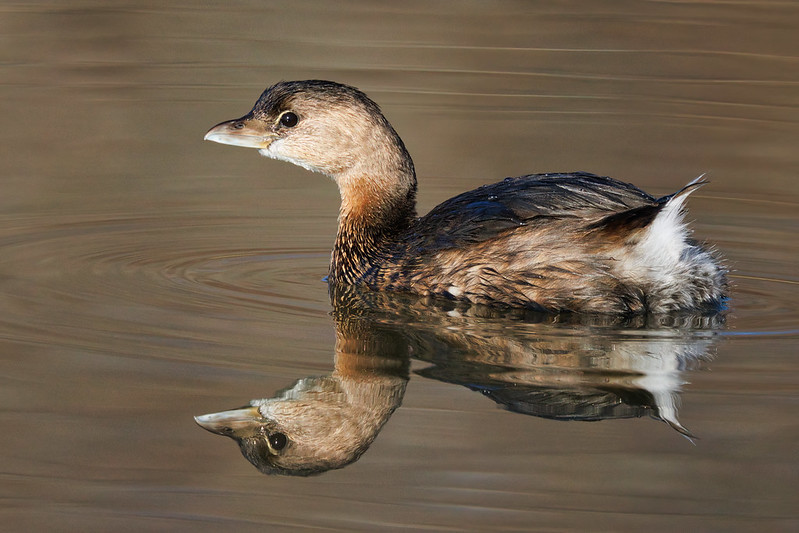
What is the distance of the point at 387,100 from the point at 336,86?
374 cm

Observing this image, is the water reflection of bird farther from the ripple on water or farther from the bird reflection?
the ripple on water

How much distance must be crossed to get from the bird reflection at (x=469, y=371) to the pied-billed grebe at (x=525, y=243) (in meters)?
0.10

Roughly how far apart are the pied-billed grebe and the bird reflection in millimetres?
100

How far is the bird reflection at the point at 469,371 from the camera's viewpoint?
4.58 metres

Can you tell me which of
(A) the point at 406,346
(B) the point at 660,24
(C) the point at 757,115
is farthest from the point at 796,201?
(B) the point at 660,24

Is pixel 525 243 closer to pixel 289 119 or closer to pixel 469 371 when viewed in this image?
pixel 469 371

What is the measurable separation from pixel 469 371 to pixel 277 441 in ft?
2.84

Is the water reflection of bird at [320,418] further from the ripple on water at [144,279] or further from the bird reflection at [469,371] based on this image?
the ripple on water at [144,279]

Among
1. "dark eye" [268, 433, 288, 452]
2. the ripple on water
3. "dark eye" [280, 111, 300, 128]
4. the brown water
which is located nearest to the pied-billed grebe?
the brown water

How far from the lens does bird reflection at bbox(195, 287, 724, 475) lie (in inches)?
180

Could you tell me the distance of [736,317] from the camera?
5.79 metres

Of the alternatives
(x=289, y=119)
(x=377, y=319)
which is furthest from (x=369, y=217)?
(x=377, y=319)

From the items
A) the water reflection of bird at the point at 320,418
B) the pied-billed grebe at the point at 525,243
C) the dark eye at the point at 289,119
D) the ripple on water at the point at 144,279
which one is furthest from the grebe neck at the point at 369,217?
the water reflection of bird at the point at 320,418

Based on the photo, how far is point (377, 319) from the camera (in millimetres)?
5805
